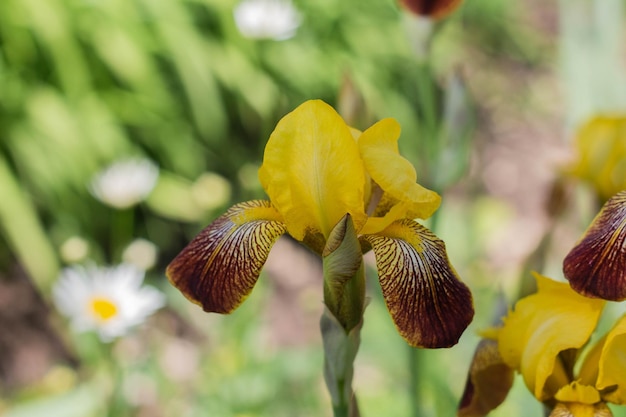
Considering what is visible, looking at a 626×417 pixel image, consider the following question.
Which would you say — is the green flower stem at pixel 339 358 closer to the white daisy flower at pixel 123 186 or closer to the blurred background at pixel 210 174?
the blurred background at pixel 210 174

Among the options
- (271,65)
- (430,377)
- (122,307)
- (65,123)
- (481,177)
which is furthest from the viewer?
(481,177)

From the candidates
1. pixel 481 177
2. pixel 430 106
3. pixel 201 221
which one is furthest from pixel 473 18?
pixel 430 106

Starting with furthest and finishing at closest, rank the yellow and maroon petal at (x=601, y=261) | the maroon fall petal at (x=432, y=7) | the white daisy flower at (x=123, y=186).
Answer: the white daisy flower at (x=123, y=186) → the maroon fall petal at (x=432, y=7) → the yellow and maroon petal at (x=601, y=261)

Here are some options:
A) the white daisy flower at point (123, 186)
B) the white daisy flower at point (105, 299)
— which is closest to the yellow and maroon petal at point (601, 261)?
the white daisy flower at point (105, 299)

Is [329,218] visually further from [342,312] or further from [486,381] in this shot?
[486,381]

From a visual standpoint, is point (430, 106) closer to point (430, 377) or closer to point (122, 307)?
point (430, 377)

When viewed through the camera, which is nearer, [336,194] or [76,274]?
[336,194]
